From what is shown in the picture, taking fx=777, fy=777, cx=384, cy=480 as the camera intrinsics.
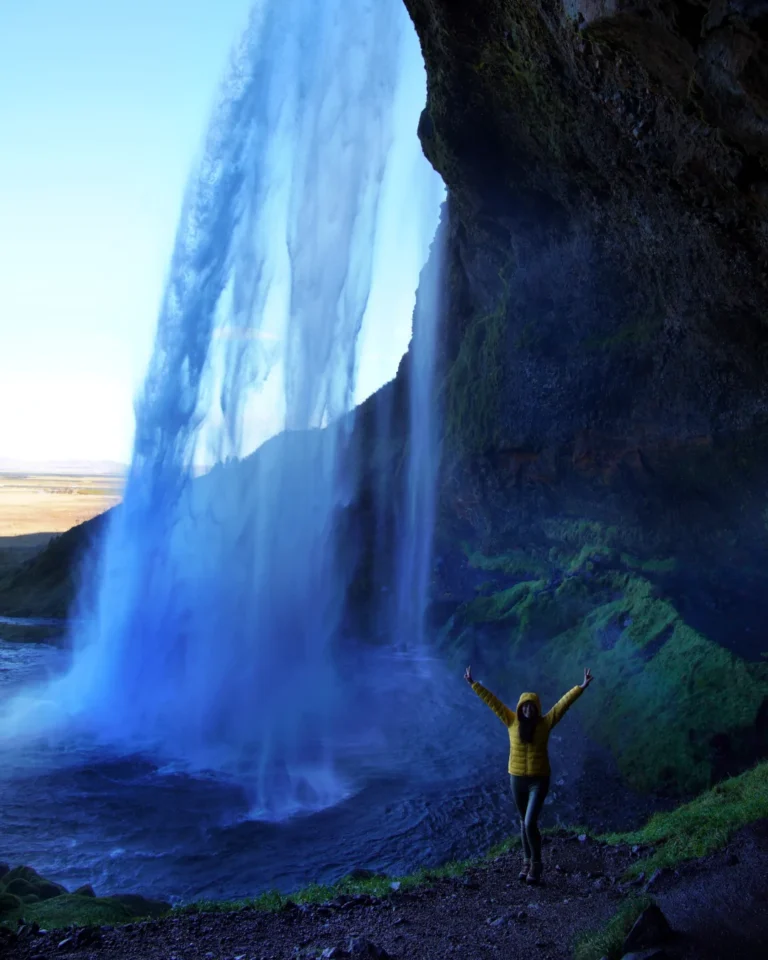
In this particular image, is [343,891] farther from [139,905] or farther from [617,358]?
[617,358]

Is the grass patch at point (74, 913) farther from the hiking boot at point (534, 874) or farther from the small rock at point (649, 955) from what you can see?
the small rock at point (649, 955)

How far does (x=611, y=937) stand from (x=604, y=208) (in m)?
14.7

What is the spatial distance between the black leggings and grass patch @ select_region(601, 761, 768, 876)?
1.14m

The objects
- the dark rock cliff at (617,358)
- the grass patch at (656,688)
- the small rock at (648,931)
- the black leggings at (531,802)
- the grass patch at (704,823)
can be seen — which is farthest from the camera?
the grass patch at (656,688)

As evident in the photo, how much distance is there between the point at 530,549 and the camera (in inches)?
1075

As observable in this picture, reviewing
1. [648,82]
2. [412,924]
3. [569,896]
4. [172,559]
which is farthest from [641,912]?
[172,559]

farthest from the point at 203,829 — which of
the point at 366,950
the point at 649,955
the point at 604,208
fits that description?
the point at 604,208

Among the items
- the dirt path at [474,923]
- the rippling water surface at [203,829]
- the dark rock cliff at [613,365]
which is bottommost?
the rippling water surface at [203,829]

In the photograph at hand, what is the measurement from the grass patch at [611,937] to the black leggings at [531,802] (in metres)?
1.24

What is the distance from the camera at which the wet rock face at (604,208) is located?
895 centimetres

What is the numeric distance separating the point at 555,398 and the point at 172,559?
13.0 metres

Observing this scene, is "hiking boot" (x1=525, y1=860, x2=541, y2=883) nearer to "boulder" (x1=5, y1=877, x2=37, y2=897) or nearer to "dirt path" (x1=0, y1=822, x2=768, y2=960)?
"dirt path" (x1=0, y1=822, x2=768, y2=960)

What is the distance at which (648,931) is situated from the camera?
591cm

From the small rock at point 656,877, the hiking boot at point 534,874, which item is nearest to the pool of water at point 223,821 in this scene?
the hiking boot at point 534,874
